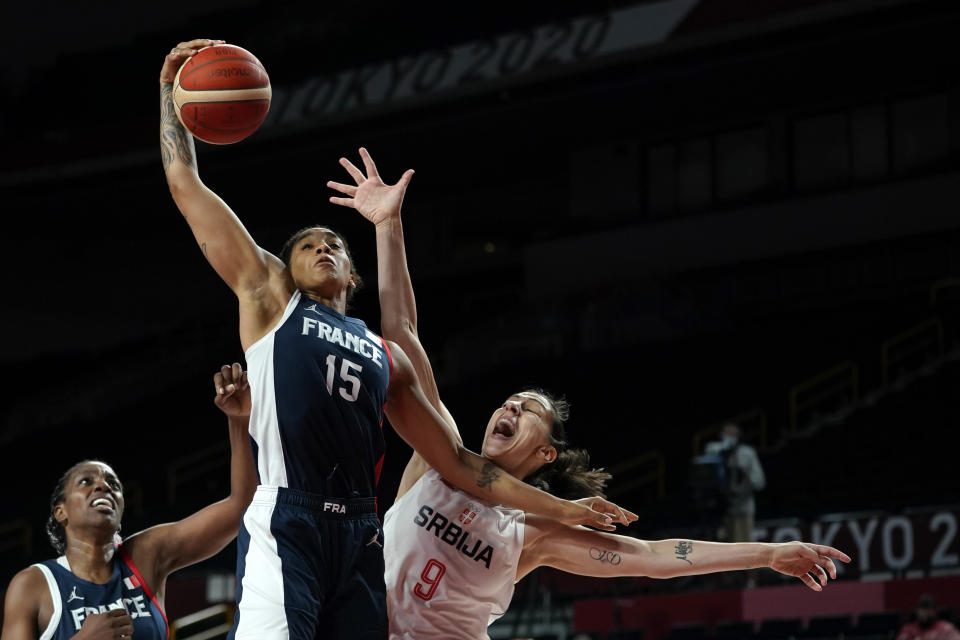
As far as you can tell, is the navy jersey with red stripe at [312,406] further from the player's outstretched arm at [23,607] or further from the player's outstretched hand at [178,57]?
the player's outstretched arm at [23,607]

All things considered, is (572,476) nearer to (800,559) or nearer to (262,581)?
(800,559)

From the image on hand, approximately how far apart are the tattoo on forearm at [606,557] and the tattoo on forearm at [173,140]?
2178 millimetres

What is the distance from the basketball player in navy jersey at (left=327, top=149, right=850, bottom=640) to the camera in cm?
493

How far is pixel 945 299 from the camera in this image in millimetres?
20625

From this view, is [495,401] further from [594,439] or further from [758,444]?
[758,444]

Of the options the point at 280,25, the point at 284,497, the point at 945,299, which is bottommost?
the point at 284,497

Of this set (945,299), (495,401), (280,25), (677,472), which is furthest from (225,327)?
(945,299)

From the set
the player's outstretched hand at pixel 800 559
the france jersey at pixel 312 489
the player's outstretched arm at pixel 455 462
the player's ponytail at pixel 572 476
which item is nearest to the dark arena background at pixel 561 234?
the player's ponytail at pixel 572 476

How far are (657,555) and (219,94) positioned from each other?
2.44 metres

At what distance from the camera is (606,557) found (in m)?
5.13

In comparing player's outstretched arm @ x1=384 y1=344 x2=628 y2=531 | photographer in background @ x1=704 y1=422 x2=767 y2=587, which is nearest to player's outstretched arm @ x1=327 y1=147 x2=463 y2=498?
player's outstretched arm @ x1=384 y1=344 x2=628 y2=531

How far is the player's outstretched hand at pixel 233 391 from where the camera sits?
444 cm

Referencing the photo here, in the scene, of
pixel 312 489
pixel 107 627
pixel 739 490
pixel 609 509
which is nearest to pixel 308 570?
pixel 312 489

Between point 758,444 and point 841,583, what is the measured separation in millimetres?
6800
